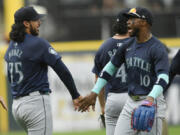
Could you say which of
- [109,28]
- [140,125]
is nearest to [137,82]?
[140,125]

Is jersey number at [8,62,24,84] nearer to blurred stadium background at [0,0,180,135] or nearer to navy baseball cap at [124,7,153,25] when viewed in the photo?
navy baseball cap at [124,7,153,25]

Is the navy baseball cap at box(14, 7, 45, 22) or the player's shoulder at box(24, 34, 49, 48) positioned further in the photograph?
the navy baseball cap at box(14, 7, 45, 22)

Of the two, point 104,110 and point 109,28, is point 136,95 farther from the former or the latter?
point 109,28

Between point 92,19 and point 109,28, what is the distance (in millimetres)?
420

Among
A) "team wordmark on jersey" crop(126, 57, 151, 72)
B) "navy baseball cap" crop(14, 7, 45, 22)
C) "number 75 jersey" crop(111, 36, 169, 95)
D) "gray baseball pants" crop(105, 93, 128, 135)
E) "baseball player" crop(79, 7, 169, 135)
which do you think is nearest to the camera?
"baseball player" crop(79, 7, 169, 135)

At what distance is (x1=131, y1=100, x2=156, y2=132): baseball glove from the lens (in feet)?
18.2

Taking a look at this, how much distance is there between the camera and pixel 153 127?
19.5 ft

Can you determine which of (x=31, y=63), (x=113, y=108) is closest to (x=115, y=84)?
(x=113, y=108)

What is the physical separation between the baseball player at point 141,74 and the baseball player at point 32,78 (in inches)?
18.8

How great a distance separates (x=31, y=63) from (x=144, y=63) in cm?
122

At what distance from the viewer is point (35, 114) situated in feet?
20.4

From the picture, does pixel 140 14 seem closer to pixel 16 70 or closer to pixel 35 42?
pixel 35 42

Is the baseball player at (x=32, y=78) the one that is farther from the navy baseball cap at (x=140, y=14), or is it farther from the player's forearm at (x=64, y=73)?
the navy baseball cap at (x=140, y=14)

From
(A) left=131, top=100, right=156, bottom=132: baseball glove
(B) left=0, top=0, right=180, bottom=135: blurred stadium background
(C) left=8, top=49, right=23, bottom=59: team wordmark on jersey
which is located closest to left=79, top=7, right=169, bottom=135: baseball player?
(A) left=131, top=100, right=156, bottom=132: baseball glove
